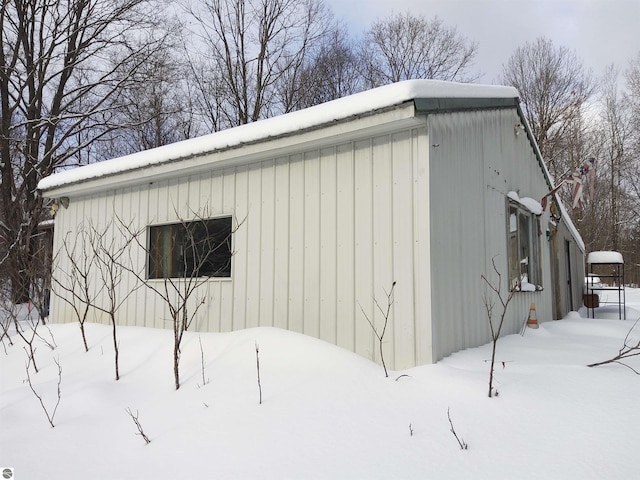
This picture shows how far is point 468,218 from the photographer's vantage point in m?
4.77

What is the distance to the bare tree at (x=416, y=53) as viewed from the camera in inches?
787

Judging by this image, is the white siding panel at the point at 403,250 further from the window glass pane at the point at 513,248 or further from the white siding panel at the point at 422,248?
the window glass pane at the point at 513,248

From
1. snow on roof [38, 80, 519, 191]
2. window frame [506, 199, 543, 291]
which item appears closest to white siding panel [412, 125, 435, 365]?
snow on roof [38, 80, 519, 191]

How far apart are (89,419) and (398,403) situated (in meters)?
2.33

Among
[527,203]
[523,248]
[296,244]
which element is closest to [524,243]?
[523,248]

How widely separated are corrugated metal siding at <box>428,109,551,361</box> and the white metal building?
2 cm

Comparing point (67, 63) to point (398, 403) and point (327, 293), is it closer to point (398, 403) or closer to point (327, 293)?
point (327, 293)

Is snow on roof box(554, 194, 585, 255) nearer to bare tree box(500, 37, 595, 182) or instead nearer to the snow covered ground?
the snow covered ground

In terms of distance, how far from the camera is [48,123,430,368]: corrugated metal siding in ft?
13.2

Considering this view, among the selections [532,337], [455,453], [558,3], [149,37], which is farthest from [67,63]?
[455,453]

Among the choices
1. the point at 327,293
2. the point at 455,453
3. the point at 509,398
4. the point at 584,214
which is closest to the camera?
the point at 455,453

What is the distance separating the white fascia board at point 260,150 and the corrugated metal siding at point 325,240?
4.8 inches

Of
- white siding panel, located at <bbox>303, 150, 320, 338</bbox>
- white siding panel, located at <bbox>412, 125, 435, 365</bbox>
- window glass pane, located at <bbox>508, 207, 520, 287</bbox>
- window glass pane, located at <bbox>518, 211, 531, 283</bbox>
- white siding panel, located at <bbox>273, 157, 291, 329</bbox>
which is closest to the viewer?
white siding panel, located at <bbox>412, 125, 435, 365</bbox>

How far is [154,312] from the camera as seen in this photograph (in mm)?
5973
